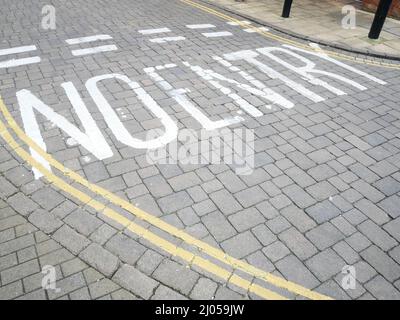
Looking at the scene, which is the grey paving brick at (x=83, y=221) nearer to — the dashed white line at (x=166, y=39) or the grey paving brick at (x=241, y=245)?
the grey paving brick at (x=241, y=245)

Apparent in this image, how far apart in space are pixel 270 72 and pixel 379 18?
14.1 feet

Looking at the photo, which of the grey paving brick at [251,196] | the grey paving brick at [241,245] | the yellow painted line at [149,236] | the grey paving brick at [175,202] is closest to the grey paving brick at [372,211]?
the grey paving brick at [251,196]

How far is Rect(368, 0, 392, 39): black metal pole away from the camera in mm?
9438

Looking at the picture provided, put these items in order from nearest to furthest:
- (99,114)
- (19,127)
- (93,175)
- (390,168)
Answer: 1. (93,175)
2. (390,168)
3. (19,127)
4. (99,114)

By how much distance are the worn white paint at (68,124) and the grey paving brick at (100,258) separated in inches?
64.3

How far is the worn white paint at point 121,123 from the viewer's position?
5781 millimetres

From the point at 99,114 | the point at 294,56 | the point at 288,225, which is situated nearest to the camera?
the point at 288,225

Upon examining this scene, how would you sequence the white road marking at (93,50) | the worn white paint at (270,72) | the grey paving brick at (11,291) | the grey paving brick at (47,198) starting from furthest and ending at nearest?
the white road marking at (93,50)
the worn white paint at (270,72)
the grey paving brick at (47,198)
the grey paving brick at (11,291)

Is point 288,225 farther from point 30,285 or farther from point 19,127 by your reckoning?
point 19,127

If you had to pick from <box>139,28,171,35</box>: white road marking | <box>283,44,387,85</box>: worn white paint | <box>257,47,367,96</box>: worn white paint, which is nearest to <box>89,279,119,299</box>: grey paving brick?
<box>257,47,367,96</box>: worn white paint

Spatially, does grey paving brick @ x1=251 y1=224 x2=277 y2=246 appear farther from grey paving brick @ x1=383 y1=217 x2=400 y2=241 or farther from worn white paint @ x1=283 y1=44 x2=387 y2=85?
worn white paint @ x1=283 y1=44 x2=387 y2=85

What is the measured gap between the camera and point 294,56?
9.08 meters

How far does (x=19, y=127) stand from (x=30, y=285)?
125 inches

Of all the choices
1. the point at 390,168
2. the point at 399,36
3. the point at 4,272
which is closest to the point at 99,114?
the point at 4,272
